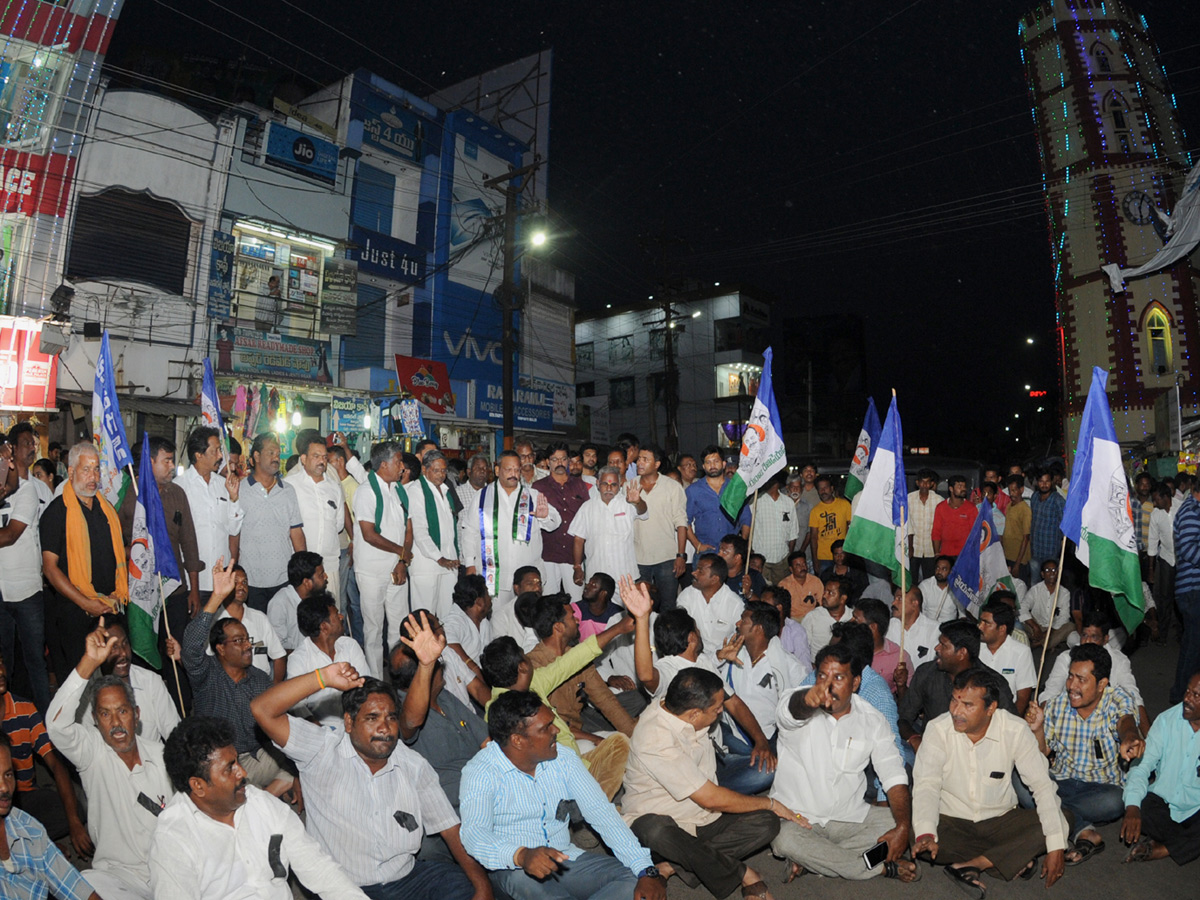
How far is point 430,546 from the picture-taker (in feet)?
25.7

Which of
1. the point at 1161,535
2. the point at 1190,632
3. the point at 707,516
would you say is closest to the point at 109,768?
the point at 707,516

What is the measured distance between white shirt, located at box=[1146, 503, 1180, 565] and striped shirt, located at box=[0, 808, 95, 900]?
1149 cm

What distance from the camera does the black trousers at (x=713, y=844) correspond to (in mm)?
4332

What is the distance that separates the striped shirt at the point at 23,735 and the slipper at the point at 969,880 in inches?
206

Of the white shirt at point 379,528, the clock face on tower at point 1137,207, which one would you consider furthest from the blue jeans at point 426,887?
the clock face on tower at point 1137,207

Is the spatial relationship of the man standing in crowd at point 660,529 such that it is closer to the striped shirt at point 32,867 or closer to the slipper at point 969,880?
the slipper at point 969,880

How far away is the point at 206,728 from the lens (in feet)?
11.1

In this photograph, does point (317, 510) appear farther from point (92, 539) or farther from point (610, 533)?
point (610, 533)

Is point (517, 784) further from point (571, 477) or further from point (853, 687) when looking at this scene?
point (571, 477)

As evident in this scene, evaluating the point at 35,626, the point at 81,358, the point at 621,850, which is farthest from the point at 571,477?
the point at 81,358

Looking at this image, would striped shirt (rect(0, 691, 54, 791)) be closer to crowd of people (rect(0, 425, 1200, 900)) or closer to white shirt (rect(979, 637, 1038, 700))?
crowd of people (rect(0, 425, 1200, 900))

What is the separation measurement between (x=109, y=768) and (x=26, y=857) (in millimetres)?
808

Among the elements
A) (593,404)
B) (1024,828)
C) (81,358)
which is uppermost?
(593,404)

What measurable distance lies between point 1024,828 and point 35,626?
22.0 ft
